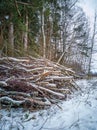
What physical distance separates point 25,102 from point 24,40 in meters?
8.81

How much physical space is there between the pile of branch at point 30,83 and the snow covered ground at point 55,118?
0.34m

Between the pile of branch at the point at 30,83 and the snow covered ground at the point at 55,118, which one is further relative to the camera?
the pile of branch at the point at 30,83

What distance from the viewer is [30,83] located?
6.18 m

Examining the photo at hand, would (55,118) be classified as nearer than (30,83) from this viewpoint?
Yes

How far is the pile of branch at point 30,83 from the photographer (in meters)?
5.75

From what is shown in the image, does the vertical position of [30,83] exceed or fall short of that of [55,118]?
it exceeds it

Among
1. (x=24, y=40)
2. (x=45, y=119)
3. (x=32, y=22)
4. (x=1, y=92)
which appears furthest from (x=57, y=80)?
(x=32, y=22)

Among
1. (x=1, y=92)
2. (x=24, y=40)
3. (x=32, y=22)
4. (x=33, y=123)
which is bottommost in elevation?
(x=33, y=123)

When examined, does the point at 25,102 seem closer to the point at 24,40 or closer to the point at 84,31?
the point at 24,40

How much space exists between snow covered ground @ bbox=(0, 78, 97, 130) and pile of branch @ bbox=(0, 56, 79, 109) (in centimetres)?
34

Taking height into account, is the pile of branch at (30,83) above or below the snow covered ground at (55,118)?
above

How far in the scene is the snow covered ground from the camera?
4320 millimetres

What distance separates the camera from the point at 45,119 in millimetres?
4766

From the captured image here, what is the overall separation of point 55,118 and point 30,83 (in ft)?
5.39
